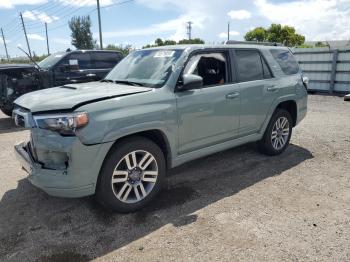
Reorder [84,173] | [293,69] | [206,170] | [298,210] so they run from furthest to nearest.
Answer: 1. [293,69]
2. [206,170]
3. [298,210]
4. [84,173]

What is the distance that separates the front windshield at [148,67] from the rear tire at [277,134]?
2118mm

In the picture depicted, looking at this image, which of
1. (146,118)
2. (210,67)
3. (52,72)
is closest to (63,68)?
(52,72)

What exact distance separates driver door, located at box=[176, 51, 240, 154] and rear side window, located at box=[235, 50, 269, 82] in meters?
0.22

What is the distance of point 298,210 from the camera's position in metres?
3.64

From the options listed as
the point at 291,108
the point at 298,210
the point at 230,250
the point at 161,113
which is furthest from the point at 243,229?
the point at 291,108

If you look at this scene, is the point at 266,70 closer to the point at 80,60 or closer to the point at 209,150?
the point at 209,150

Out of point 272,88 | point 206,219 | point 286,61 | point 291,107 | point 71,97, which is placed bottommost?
point 206,219

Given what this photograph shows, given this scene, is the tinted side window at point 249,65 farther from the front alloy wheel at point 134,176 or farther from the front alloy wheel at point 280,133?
the front alloy wheel at point 134,176

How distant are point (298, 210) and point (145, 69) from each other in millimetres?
2507

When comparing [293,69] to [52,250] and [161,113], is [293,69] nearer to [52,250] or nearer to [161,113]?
[161,113]

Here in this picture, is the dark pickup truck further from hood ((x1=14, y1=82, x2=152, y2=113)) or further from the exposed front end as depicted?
the exposed front end

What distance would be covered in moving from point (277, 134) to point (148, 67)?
2.56m

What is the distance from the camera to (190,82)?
3.73m

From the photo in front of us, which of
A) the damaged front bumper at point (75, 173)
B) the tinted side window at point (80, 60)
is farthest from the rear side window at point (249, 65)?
the tinted side window at point (80, 60)
